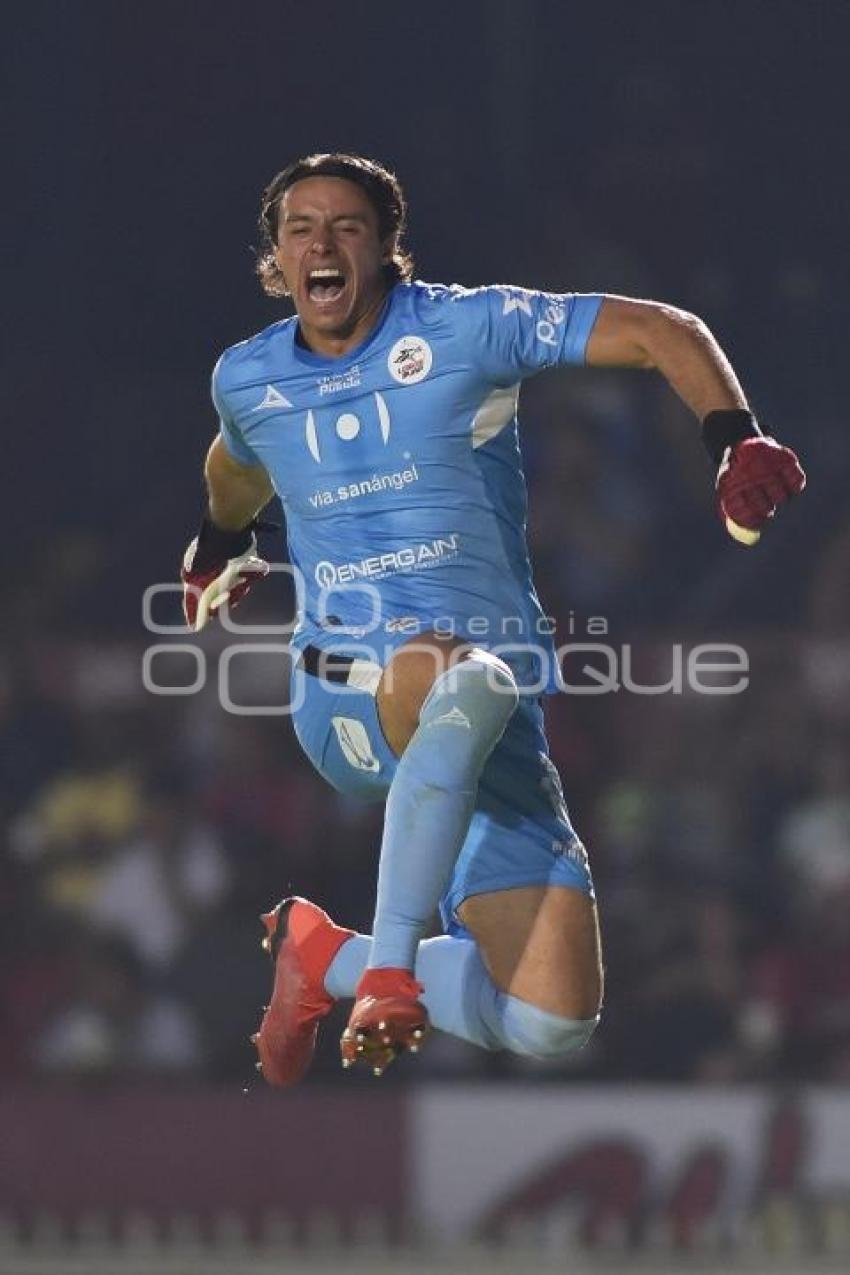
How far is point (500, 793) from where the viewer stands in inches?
179

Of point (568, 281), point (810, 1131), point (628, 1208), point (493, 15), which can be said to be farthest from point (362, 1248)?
point (493, 15)

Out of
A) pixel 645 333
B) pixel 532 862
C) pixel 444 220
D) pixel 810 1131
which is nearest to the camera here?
pixel 645 333

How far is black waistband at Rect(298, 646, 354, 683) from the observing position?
4.46 m

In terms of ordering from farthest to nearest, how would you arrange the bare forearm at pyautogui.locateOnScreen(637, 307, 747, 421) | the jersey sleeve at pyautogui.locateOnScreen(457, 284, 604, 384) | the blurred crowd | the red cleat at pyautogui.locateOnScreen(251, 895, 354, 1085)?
the blurred crowd
the red cleat at pyautogui.locateOnScreen(251, 895, 354, 1085)
the jersey sleeve at pyautogui.locateOnScreen(457, 284, 604, 384)
the bare forearm at pyautogui.locateOnScreen(637, 307, 747, 421)

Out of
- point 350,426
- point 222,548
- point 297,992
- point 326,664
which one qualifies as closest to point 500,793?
point 326,664

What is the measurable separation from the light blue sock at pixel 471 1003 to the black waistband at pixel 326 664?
0.48 metres

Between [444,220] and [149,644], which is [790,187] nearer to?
[444,220]

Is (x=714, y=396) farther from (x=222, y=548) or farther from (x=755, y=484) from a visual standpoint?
(x=222, y=548)

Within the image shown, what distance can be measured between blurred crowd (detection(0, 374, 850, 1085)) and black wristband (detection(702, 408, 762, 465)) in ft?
13.3

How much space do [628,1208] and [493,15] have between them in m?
4.80

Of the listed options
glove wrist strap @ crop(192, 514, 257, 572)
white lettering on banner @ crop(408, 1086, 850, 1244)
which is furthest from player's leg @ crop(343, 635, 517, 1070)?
white lettering on banner @ crop(408, 1086, 850, 1244)

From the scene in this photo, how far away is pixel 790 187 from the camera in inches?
384

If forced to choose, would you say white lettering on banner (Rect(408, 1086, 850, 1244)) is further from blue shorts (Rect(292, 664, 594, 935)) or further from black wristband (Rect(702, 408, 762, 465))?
black wristband (Rect(702, 408, 762, 465))

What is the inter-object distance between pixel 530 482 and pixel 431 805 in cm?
495
